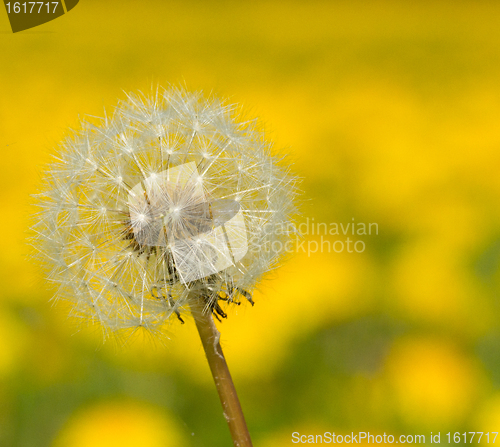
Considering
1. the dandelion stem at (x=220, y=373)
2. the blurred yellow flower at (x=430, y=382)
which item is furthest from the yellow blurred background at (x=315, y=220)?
the dandelion stem at (x=220, y=373)

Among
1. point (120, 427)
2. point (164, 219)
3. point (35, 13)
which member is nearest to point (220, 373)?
point (164, 219)

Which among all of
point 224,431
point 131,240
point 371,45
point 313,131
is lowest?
point 224,431

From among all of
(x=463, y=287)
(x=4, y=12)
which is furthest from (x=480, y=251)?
(x=4, y=12)

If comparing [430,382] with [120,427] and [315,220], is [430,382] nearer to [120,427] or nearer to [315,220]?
[315,220]

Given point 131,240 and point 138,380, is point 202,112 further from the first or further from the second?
point 138,380

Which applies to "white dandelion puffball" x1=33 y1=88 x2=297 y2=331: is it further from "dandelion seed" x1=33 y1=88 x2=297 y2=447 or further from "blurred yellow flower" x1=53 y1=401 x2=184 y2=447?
"blurred yellow flower" x1=53 y1=401 x2=184 y2=447

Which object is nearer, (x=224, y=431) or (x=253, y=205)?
(x=253, y=205)
